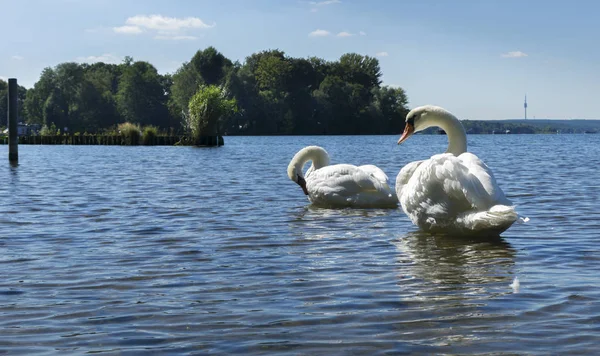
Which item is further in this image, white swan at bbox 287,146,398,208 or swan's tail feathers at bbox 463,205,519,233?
white swan at bbox 287,146,398,208

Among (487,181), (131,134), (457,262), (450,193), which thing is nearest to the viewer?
(457,262)

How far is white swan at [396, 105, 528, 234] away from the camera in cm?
891

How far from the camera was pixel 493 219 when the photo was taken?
344 inches

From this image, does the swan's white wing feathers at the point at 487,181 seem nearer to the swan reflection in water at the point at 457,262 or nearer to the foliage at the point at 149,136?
the swan reflection in water at the point at 457,262

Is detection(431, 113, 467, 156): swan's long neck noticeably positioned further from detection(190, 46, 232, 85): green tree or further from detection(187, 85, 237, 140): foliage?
detection(190, 46, 232, 85): green tree

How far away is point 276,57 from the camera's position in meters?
151

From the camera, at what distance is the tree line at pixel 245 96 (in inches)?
5039

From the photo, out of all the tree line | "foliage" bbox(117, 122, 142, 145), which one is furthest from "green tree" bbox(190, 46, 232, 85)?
"foliage" bbox(117, 122, 142, 145)

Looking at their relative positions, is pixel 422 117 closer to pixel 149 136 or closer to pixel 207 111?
pixel 207 111

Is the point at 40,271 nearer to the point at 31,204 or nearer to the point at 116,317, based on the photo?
the point at 116,317

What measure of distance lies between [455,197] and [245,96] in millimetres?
121448

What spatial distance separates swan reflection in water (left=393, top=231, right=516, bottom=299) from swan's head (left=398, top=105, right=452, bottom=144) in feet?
5.28

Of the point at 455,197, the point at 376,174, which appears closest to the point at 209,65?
the point at 376,174

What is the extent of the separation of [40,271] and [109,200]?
8.58 meters
